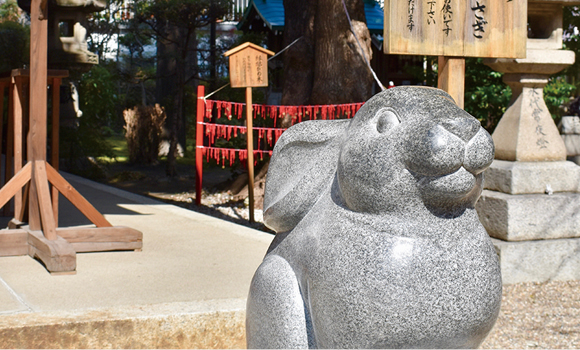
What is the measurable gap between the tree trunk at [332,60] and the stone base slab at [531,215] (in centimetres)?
355

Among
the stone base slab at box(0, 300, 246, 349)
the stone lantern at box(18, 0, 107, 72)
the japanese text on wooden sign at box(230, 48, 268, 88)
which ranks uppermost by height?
the stone lantern at box(18, 0, 107, 72)

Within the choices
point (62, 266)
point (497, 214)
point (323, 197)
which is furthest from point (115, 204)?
point (323, 197)

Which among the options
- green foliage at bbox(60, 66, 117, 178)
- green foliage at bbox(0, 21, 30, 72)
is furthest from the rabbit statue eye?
green foliage at bbox(0, 21, 30, 72)

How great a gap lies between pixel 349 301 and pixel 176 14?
34.9 ft

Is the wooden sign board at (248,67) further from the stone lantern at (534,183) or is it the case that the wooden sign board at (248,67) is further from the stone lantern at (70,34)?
the stone lantern at (534,183)

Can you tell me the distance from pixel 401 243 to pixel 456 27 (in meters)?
2.21

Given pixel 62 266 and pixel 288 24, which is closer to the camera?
pixel 62 266

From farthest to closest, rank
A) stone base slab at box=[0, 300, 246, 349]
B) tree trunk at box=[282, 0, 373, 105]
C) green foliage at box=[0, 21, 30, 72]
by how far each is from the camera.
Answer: green foliage at box=[0, 21, 30, 72], tree trunk at box=[282, 0, 373, 105], stone base slab at box=[0, 300, 246, 349]

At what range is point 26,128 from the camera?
6.02m

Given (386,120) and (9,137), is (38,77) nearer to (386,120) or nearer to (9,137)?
(9,137)

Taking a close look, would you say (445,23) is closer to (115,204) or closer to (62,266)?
(62,266)

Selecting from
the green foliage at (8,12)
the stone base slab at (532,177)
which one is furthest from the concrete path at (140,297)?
the green foliage at (8,12)

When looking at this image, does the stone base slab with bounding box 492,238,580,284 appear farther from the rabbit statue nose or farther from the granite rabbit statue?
the rabbit statue nose

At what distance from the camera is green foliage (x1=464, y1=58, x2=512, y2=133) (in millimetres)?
9984
